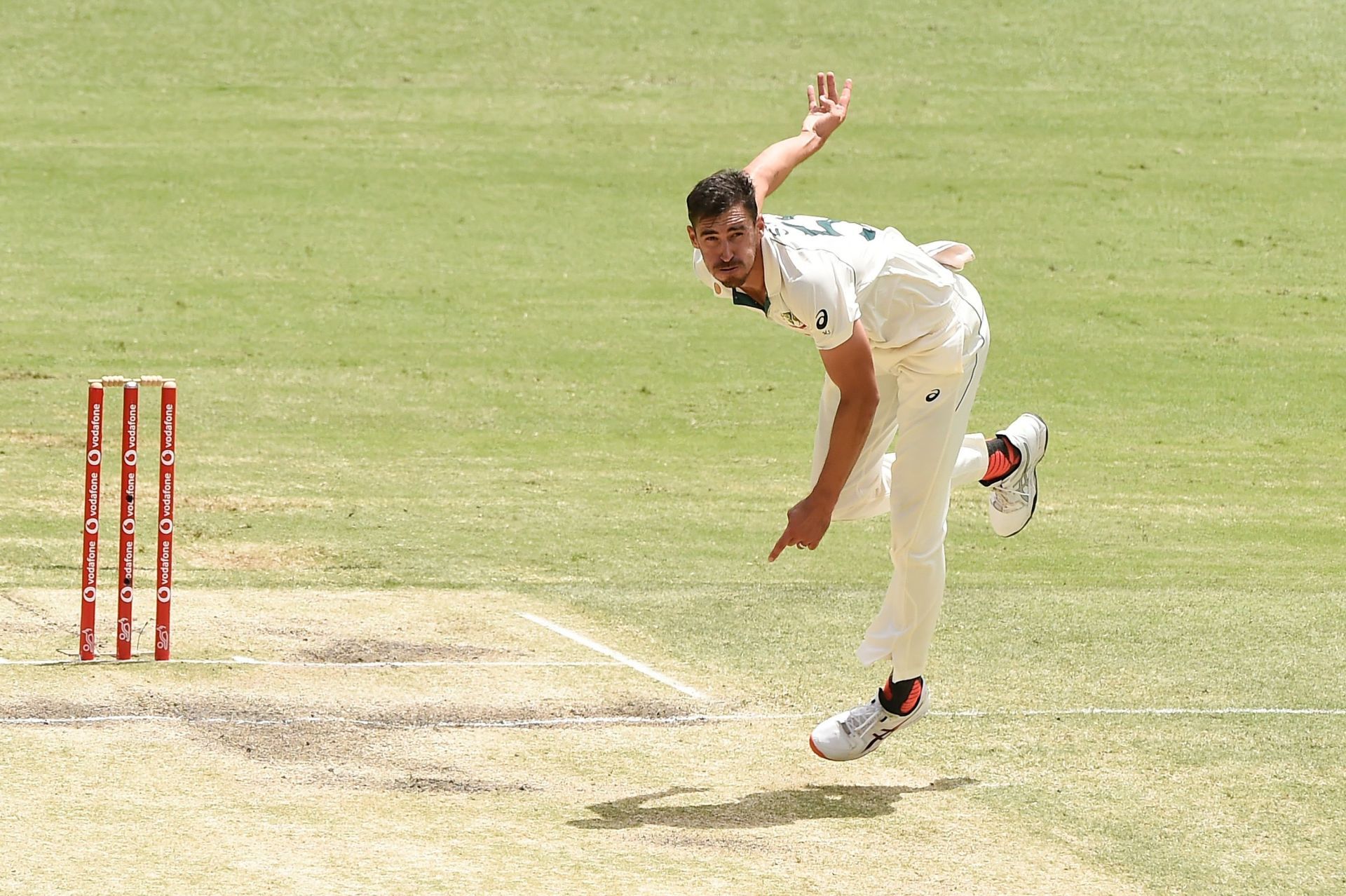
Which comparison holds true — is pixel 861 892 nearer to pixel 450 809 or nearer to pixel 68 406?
pixel 450 809

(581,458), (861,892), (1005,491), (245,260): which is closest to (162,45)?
(245,260)

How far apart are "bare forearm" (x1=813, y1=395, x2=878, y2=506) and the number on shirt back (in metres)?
0.56

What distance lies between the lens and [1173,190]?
24.4 meters

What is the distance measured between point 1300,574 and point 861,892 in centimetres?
664

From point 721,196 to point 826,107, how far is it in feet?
4.86

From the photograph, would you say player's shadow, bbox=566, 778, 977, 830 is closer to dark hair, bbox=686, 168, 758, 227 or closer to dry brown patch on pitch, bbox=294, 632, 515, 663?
dark hair, bbox=686, 168, 758, 227

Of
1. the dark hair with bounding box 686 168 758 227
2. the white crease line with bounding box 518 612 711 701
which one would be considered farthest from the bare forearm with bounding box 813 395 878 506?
the white crease line with bounding box 518 612 711 701

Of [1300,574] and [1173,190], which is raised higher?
[1173,190]

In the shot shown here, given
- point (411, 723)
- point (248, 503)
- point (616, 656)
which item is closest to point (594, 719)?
point (411, 723)

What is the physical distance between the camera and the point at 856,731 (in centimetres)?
627

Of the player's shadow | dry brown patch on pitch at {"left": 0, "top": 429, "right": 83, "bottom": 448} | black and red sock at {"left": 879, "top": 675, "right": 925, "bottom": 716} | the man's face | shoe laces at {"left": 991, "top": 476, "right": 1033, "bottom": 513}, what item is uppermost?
the man's face

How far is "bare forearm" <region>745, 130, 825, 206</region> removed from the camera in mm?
6285

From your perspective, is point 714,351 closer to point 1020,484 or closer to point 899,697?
point 1020,484

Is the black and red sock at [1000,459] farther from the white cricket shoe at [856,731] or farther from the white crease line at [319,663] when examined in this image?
the white crease line at [319,663]
